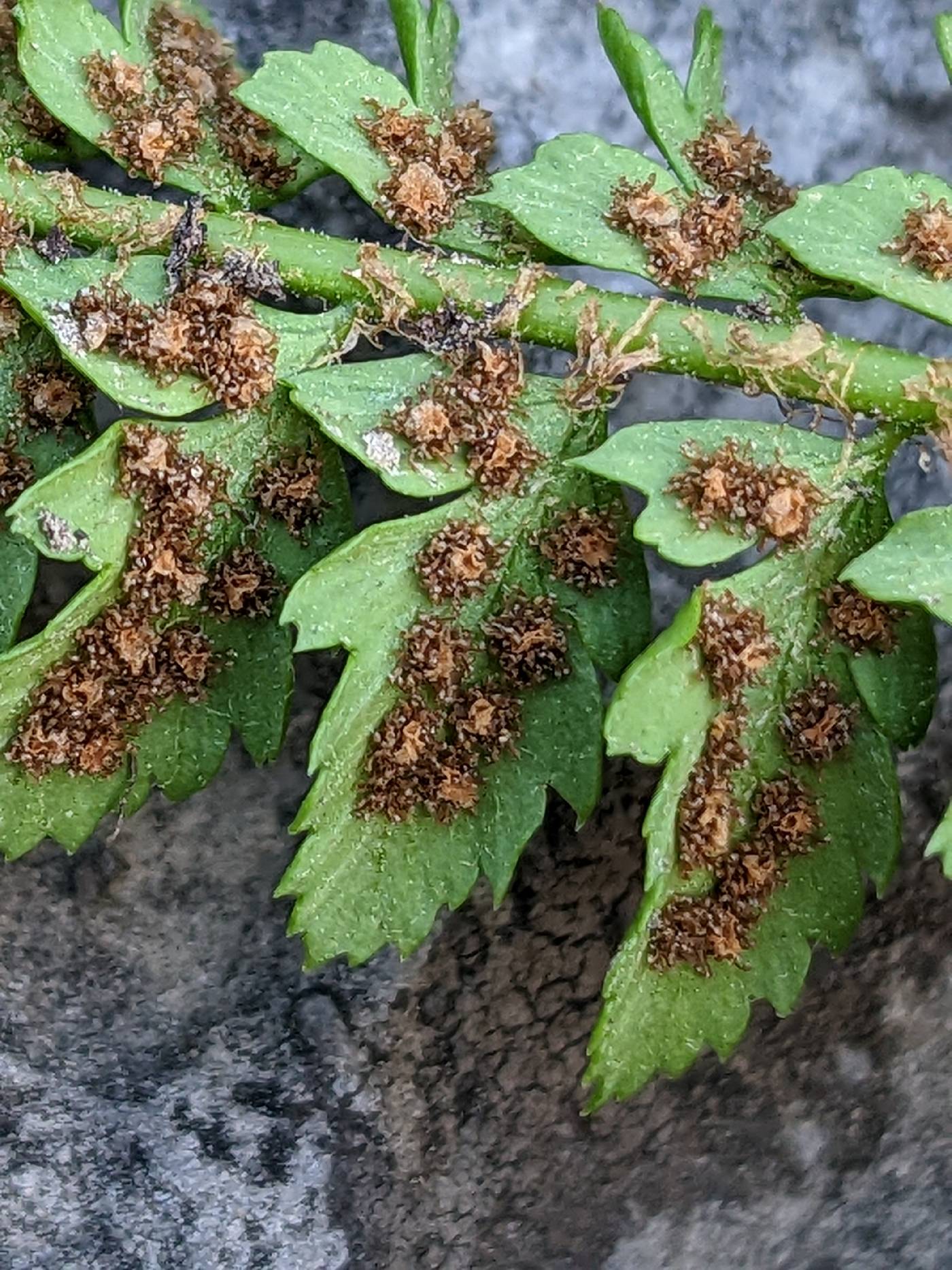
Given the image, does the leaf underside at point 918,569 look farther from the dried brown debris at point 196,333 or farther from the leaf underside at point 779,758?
the dried brown debris at point 196,333

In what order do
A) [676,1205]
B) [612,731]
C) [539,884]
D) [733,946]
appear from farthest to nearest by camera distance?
[676,1205] → [539,884] → [733,946] → [612,731]

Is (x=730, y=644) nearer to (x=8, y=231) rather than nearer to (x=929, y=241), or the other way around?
(x=929, y=241)

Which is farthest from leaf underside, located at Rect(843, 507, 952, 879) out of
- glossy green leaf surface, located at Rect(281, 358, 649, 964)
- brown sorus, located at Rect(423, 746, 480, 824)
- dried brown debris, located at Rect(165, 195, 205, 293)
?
dried brown debris, located at Rect(165, 195, 205, 293)

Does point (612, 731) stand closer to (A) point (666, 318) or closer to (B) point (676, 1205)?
(A) point (666, 318)

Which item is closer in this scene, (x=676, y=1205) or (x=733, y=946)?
(x=733, y=946)

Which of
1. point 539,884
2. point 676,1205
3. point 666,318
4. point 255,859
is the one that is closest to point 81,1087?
point 255,859

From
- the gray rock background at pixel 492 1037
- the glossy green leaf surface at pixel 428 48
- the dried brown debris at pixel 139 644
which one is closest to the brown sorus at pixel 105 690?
the dried brown debris at pixel 139 644
